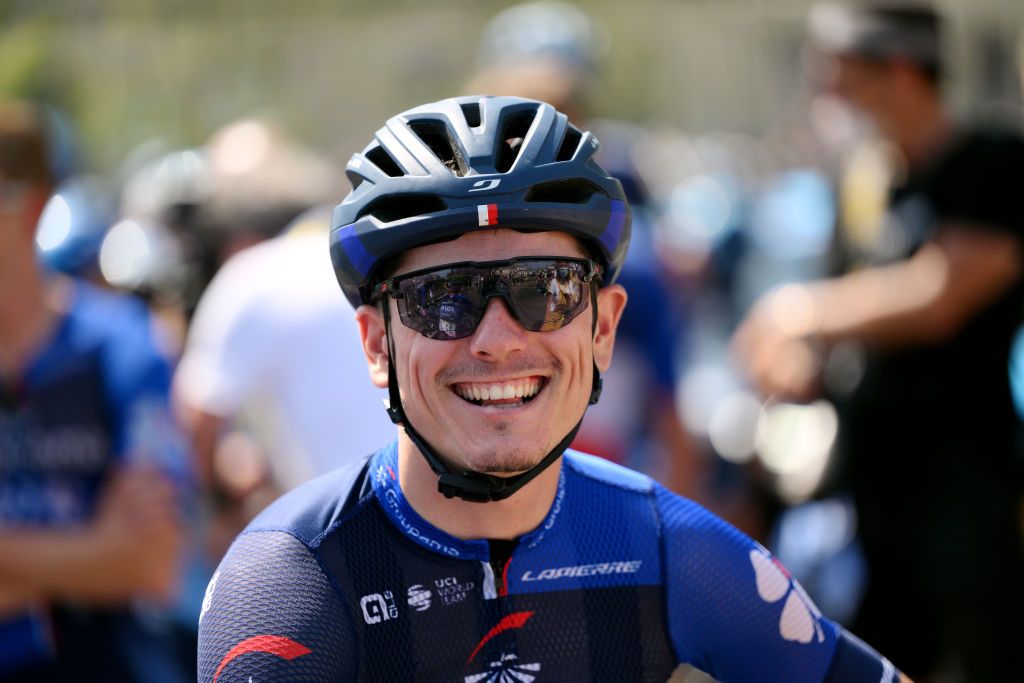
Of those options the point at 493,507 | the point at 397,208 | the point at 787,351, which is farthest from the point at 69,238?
the point at 493,507

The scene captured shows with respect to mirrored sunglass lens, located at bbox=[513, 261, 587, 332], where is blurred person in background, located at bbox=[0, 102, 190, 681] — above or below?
below

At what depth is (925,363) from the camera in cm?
533

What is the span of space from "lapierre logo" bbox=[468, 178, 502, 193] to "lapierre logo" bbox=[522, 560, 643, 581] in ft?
2.41

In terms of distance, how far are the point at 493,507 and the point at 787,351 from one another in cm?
308

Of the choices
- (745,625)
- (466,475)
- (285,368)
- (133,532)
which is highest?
(466,475)

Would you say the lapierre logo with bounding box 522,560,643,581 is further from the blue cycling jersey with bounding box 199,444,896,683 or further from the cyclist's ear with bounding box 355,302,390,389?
the cyclist's ear with bounding box 355,302,390,389

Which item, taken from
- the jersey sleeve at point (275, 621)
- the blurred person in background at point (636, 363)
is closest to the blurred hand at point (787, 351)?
the blurred person in background at point (636, 363)

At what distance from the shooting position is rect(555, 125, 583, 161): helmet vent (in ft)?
9.18

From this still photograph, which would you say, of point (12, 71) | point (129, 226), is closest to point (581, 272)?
point (129, 226)

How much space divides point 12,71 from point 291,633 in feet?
63.1

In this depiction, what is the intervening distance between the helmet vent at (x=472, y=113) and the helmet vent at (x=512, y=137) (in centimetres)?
7

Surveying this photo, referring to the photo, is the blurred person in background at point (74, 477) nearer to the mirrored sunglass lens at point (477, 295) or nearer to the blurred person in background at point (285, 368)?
the blurred person in background at point (285, 368)

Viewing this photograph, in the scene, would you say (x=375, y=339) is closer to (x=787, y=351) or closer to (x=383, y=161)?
(x=383, y=161)

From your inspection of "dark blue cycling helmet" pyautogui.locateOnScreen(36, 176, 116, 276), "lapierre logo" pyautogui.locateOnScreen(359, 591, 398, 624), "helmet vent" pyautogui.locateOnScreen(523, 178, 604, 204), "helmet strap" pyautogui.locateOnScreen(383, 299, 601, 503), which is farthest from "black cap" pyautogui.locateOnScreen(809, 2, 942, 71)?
"dark blue cycling helmet" pyautogui.locateOnScreen(36, 176, 116, 276)
